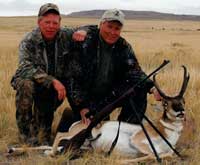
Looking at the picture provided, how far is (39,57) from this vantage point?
6121 millimetres

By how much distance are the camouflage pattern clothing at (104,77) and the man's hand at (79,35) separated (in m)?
0.06

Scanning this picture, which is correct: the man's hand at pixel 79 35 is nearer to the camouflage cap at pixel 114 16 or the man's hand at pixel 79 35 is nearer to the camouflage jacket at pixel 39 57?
the camouflage jacket at pixel 39 57

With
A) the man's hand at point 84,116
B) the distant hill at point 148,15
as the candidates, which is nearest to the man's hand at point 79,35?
the man's hand at point 84,116

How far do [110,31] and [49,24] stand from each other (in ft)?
2.41

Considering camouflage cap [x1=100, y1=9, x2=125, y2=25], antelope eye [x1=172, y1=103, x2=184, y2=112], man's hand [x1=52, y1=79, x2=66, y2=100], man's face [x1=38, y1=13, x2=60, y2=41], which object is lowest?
antelope eye [x1=172, y1=103, x2=184, y2=112]

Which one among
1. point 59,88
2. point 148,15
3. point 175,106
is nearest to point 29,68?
point 59,88

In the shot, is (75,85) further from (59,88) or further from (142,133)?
(142,133)

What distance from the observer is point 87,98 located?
241 inches

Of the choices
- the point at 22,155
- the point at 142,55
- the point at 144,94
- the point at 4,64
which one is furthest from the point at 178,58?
the point at 22,155

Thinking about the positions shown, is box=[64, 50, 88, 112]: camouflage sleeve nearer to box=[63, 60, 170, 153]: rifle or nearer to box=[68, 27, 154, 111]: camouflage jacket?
box=[68, 27, 154, 111]: camouflage jacket

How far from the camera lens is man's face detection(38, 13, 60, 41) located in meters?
6.05

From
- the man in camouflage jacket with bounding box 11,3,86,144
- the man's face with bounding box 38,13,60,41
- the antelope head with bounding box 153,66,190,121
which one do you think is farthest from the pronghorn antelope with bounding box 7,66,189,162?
the man's face with bounding box 38,13,60,41

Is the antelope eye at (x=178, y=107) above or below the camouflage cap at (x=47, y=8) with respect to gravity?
below

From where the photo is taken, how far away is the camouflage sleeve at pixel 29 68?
19.3ft
